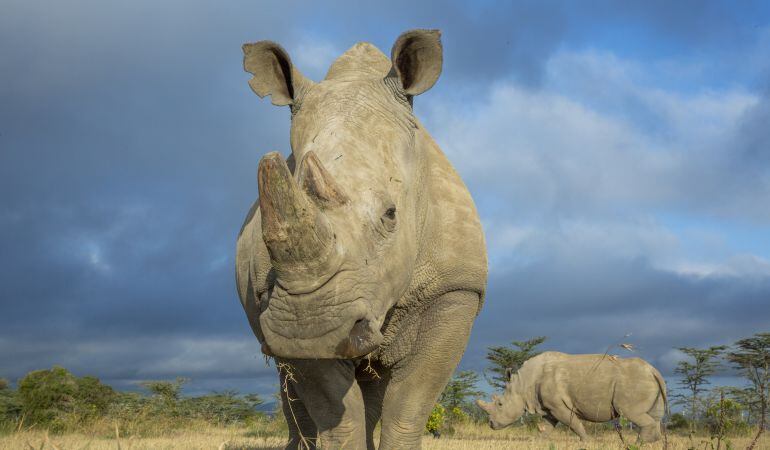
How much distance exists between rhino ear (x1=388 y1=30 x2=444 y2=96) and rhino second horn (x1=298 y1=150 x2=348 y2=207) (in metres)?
1.30

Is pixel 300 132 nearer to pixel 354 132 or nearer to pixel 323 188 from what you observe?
pixel 354 132

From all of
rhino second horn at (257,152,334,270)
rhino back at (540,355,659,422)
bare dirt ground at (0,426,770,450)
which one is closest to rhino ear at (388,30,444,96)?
rhino second horn at (257,152,334,270)

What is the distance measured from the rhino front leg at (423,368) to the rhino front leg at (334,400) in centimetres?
25

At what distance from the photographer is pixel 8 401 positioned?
16.5 m

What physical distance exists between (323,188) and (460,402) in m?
18.4

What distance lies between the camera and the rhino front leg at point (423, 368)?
462 centimetres

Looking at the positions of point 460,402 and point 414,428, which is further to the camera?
point 460,402

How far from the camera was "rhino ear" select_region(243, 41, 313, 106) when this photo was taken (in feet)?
15.0

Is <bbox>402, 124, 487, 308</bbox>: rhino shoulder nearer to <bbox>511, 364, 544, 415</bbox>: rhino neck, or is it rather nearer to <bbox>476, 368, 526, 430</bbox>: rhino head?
<bbox>511, 364, 544, 415</bbox>: rhino neck

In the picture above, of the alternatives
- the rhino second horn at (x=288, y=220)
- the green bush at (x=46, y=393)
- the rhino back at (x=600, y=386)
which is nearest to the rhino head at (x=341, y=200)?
the rhino second horn at (x=288, y=220)

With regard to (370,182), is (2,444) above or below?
below

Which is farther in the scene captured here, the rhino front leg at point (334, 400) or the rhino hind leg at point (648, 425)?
the rhino hind leg at point (648, 425)

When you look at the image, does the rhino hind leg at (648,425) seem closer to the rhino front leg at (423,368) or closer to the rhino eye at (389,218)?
the rhino front leg at (423,368)

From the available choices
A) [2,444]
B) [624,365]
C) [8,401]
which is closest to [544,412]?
[624,365]
